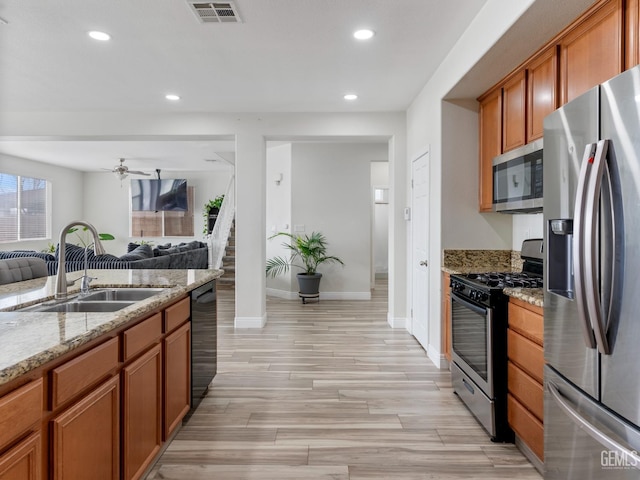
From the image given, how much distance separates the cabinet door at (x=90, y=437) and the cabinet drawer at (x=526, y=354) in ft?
6.36

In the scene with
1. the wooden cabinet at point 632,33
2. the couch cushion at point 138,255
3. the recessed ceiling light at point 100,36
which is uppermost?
the recessed ceiling light at point 100,36

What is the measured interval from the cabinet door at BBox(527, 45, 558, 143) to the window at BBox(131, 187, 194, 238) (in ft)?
30.2

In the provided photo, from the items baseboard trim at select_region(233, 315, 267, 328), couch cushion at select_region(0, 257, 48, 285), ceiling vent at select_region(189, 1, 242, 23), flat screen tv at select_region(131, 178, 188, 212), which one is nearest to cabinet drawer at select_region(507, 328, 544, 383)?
ceiling vent at select_region(189, 1, 242, 23)

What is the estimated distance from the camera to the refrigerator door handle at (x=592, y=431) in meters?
1.18

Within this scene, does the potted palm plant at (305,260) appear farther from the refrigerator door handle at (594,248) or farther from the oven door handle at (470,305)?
the refrigerator door handle at (594,248)

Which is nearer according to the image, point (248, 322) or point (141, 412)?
point (141, 412)

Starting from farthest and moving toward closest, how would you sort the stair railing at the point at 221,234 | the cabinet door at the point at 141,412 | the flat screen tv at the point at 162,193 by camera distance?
1. the flat screen tv at the point at 162,193
2. the stair railing at the point at 221,234
3. the cabinet door at the point at 141,412

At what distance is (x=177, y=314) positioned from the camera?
2211 millimetres

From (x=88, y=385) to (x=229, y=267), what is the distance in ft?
20.8

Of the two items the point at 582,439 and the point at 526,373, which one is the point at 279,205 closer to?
the point at 526,373

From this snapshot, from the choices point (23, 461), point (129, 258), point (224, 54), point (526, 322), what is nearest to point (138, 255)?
point (129, 258)

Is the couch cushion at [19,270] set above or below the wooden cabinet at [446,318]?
above

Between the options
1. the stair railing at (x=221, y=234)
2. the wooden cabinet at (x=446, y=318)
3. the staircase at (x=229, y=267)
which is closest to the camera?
the wooden cabinet at (x=446, y=318)

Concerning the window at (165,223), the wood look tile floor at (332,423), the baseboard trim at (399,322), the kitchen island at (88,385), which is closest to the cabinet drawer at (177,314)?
the kitchen island at (88,385)
